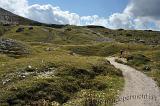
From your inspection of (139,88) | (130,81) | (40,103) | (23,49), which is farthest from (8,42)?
(40,103)

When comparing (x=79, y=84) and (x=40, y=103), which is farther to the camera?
(x=79, y=84)

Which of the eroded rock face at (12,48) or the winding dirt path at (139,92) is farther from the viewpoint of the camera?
the eroded rock face at (12,48)

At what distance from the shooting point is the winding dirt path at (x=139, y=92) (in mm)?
37403

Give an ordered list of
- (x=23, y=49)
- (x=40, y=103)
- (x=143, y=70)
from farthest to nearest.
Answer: (x=23, y=49)
(x=143, y=70)
(x=40, y=103)

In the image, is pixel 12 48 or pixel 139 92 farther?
pixel 12 48

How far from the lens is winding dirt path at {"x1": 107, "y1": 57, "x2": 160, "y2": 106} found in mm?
37403

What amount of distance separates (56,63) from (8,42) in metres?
32.3

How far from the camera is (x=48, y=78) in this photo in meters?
45.5

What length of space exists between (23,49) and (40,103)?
1933 inches

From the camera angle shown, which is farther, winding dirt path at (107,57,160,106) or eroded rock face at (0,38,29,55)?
eroded rock face at (0,38,29,55)

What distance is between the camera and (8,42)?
8550 centimetres

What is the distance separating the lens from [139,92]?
44.5m

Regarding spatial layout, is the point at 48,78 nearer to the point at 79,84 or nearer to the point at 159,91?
the point at 79,84

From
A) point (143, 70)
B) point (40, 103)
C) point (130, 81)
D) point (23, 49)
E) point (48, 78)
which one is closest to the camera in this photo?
point (40, 103)
